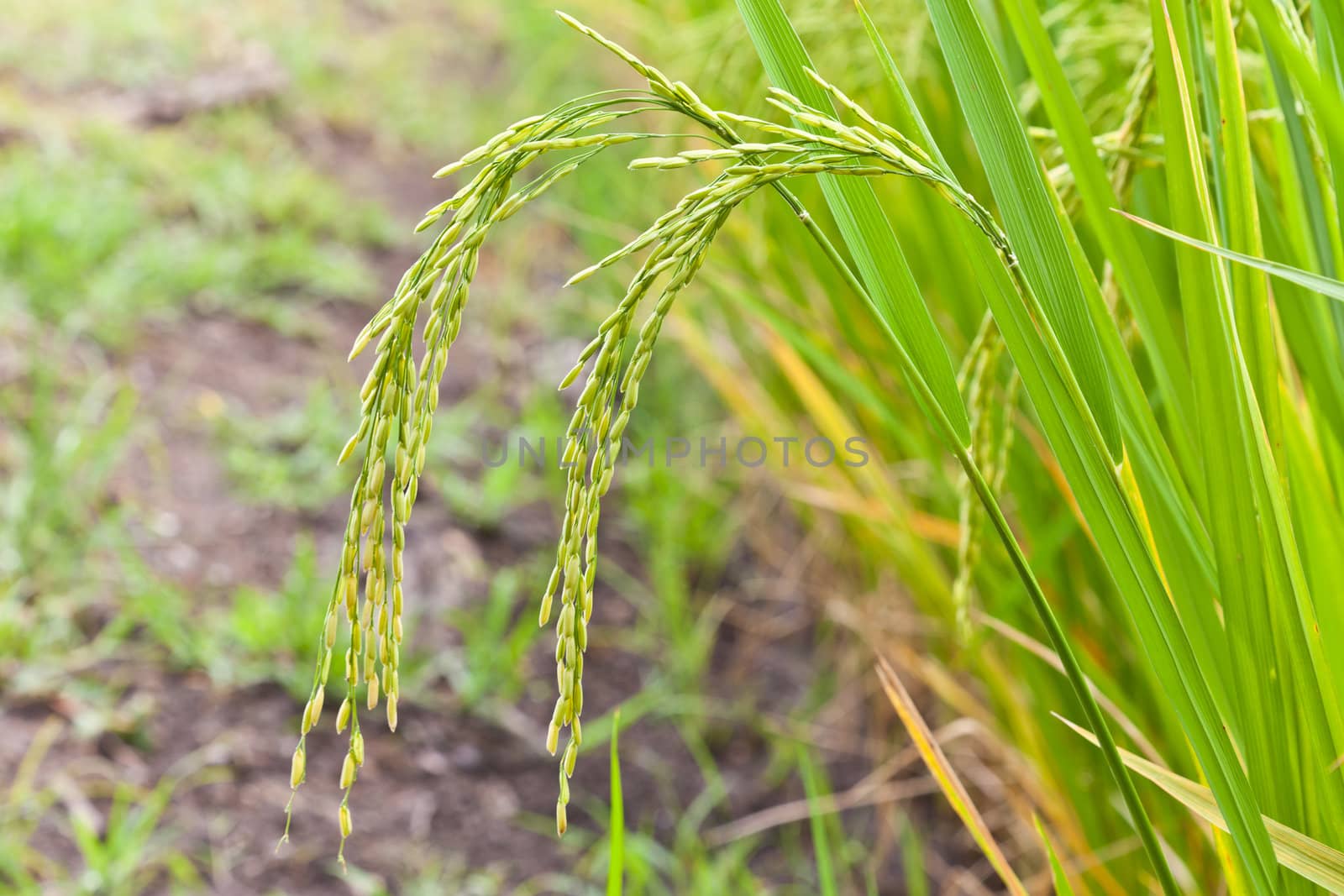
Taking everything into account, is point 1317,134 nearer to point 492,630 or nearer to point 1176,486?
point 1176,486

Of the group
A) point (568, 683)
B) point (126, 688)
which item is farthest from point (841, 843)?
point (568, 683)

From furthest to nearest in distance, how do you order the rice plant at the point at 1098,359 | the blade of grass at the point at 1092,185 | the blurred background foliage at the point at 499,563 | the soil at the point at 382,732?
1. the soil at the point at 382,732
2. the blurred background foliage at the point at 499,563
3. the blade of grass at the point at 1092,185
4. the rice plant at the point at 1098,359

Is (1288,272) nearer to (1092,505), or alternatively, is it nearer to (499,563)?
(1092,505)

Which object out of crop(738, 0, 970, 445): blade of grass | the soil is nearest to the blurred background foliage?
the soil

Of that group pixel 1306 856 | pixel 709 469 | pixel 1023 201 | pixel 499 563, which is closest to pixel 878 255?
pixel 1023 201

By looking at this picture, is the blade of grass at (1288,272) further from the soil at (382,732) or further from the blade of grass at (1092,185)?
the soil at (382,732)

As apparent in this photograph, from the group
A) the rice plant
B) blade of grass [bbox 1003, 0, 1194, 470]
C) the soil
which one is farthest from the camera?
the soil

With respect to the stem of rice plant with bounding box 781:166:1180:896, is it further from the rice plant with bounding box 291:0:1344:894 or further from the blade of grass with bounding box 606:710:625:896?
the blade of grass with bounding box 606:710:625:896

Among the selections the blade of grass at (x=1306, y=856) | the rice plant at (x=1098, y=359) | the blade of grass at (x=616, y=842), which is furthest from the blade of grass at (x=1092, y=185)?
the blade of grass at (x=616, y=842)
